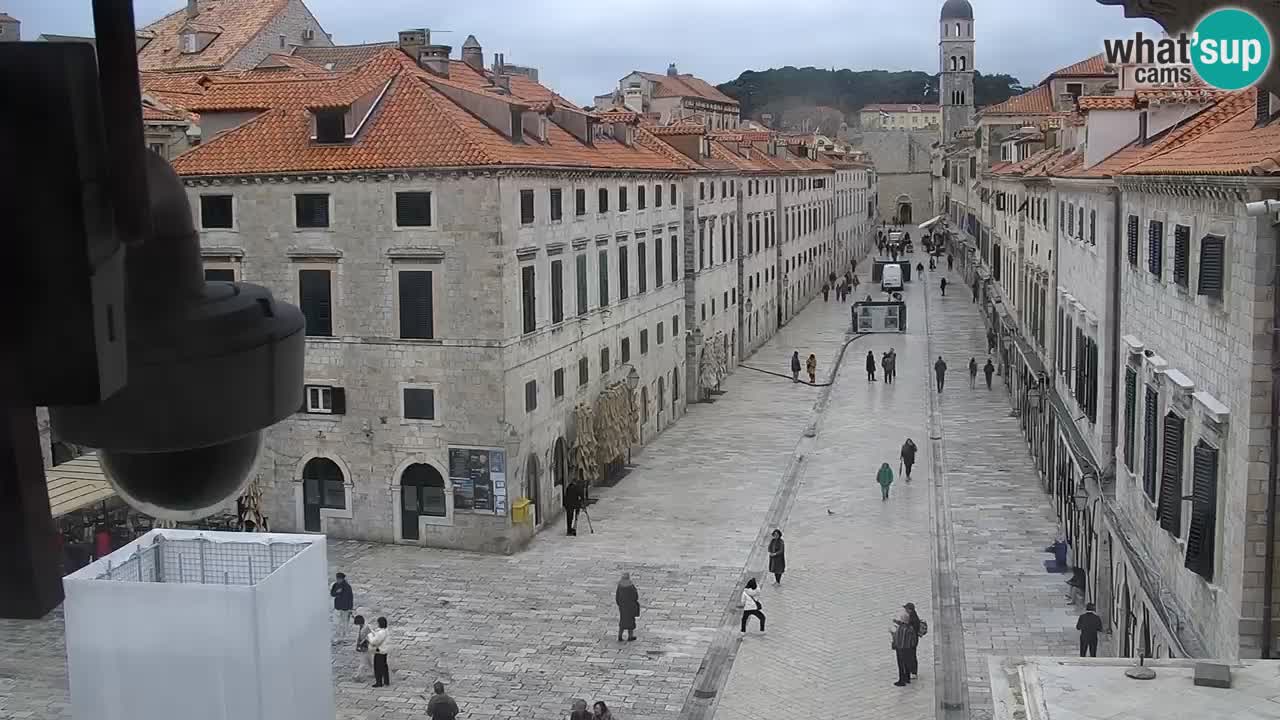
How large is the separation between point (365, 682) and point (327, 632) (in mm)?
3805

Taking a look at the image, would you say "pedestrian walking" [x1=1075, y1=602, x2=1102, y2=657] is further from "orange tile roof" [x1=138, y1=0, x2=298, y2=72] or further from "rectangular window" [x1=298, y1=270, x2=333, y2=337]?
"orange tile roof" [x1=138, y1=0, x2=298, y2=72]

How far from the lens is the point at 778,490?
31.5m

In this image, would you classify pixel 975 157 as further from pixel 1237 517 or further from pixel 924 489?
pixel 1237 517

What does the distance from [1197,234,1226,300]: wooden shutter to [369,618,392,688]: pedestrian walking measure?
1217 centimetres

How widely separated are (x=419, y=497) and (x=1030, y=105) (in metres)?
65.7

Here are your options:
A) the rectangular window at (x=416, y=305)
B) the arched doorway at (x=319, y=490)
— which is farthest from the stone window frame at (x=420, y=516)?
the rectangular window at (x=416, y=305)

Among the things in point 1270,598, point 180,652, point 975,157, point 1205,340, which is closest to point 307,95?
point 180,652

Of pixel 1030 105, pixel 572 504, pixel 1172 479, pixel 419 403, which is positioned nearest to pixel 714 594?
pixel 572 504

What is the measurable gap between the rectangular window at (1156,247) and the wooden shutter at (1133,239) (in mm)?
1027

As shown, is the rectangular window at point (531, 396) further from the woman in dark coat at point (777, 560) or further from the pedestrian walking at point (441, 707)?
the pedestrian walking at point (441, 707)

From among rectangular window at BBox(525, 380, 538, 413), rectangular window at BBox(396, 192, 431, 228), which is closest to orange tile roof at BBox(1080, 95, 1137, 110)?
rectangular window at BBox(525, 380, 538, 413)

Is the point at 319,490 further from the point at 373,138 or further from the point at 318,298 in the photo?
the point at 373,138

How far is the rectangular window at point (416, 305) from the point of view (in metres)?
26.3

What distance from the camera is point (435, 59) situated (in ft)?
116
